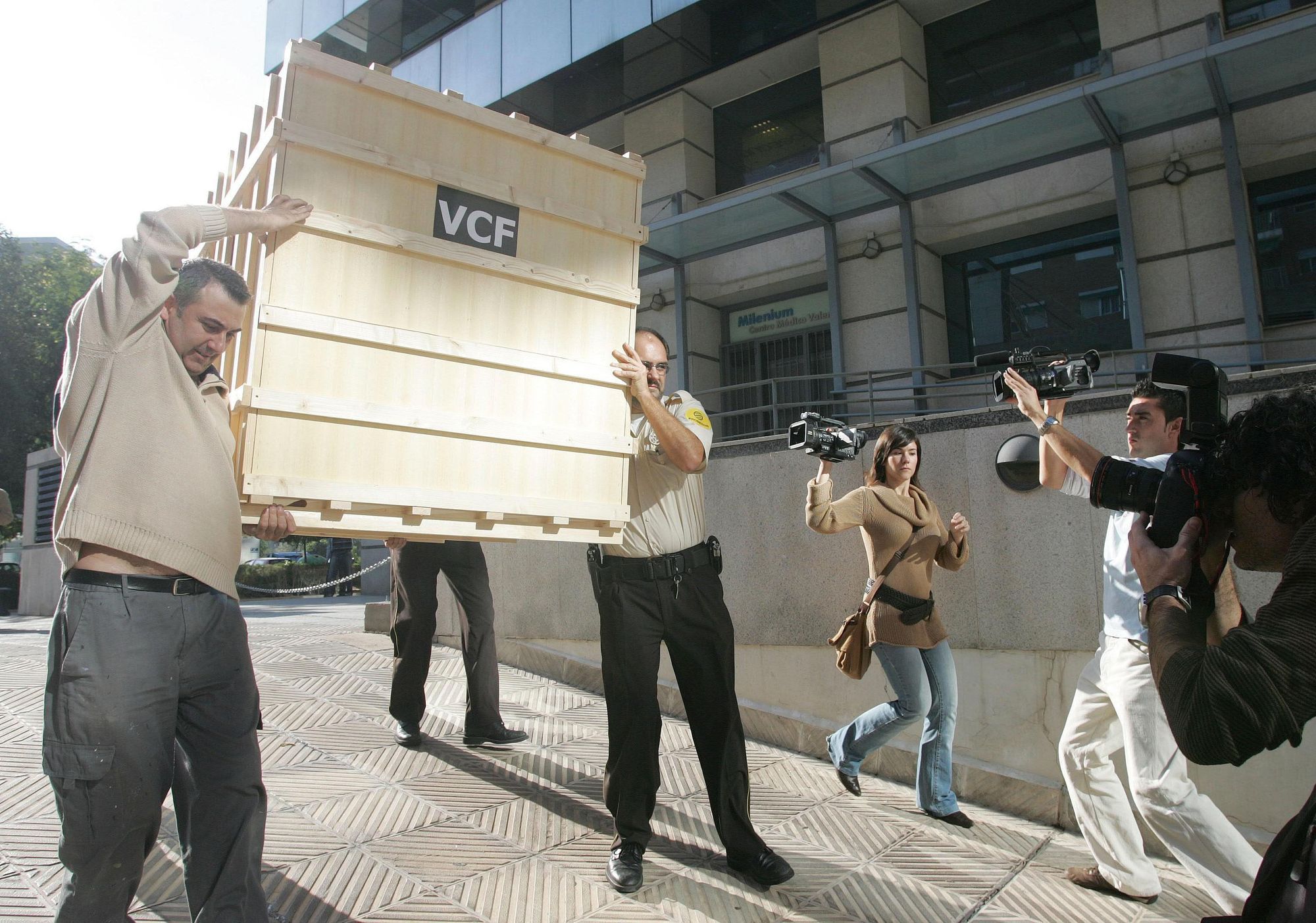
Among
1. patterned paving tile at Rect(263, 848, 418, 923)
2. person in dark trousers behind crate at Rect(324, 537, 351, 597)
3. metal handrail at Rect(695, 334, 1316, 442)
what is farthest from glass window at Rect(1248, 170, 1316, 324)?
person in dark trousers behind crate at Rect(324, 537, 351, 597)

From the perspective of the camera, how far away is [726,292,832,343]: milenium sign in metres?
11.2

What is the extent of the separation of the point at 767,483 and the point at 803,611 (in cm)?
105

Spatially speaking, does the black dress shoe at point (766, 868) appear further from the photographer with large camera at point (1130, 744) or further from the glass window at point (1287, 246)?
the glass window at point (1287, 246)

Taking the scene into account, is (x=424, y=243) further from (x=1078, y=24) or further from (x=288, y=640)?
(x=1078, y=24)

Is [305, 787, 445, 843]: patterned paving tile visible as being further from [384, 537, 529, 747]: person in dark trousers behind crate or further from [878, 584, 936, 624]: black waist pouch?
[878, 584, 936, 624]: black waist pouch

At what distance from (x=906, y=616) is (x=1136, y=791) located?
1419 millimetres

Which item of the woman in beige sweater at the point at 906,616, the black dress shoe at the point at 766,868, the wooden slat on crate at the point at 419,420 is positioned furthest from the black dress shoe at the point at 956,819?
the wooden slat on crate at the point at 419,420

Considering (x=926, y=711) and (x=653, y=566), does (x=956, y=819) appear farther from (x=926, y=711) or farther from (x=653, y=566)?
(x=653, y=566)

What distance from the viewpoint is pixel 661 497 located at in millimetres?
3756

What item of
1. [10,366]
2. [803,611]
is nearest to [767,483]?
[803,611]

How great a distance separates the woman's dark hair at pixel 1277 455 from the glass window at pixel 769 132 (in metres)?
10.2

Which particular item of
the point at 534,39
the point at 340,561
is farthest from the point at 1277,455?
the point at 340,561

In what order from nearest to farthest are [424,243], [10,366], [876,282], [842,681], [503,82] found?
[424,243]
[842,681]
[876,282]
[503,82]
[10,366]

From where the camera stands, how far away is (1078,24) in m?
9.56
